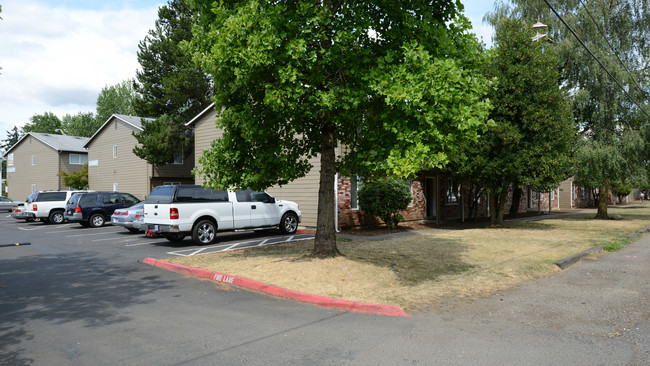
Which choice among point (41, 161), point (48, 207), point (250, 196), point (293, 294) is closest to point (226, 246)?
point (250, 196)

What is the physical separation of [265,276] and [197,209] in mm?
5914

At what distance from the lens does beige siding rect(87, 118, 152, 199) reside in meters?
34.0

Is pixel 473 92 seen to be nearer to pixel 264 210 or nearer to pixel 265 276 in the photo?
pixel 265 276

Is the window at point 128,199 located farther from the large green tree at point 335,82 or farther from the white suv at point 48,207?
the large green tree at point 335,82

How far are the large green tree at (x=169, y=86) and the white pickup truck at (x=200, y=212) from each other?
18.3m

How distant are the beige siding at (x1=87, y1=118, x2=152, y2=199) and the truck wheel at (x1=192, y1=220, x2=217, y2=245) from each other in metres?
21.0

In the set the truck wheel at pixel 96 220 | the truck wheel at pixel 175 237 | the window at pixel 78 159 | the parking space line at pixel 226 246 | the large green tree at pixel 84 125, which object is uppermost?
the large green tree at pixel 84 125

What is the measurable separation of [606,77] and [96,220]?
27131 mm

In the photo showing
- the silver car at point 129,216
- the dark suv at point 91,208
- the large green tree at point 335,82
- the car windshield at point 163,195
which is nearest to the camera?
the large green tree at point 335,82

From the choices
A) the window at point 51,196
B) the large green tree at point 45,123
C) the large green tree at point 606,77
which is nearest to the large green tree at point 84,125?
the large green tree at point 45,123

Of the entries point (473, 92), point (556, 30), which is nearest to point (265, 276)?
point (473, 92)

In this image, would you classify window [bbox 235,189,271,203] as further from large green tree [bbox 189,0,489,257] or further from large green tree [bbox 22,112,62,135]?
large green tree [bbox 22,112,62,135]

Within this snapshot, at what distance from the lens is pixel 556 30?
2522 cm

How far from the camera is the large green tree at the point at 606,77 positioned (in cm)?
2289
